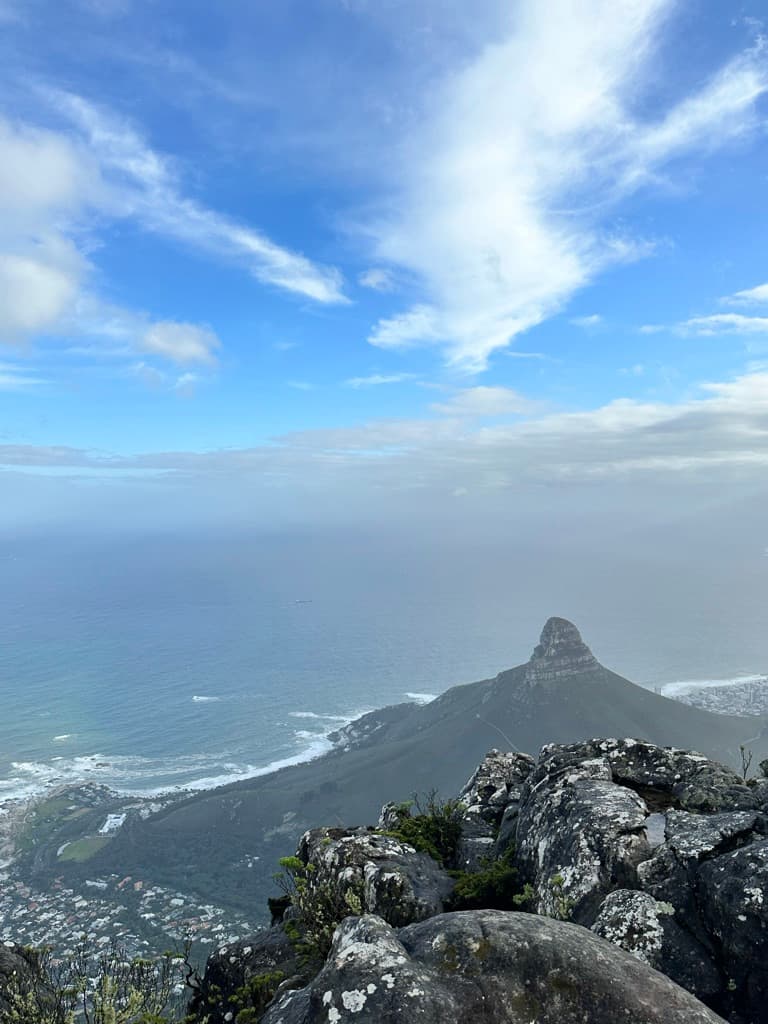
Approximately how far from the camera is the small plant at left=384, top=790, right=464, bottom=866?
44.6 ft

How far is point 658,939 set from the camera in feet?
26.8

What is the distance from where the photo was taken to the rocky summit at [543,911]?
5.30 meters

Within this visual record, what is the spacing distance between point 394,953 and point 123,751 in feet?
513

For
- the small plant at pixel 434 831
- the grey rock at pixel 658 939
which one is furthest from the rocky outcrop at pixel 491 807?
the grey rock at pixel 658 939

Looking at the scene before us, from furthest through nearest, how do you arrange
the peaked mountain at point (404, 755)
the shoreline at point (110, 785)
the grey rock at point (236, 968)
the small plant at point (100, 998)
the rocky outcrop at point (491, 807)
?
the shoreline at point (110, 785) → the peaked mountain at point (404, 755) → the rocky outcrop at point (491, 807) → the grey rock at point (236, 968) → the small plant at point (100, 998)

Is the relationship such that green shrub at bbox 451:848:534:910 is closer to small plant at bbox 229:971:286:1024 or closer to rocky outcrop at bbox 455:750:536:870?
rocky outcrop at bbox 455:750:536:870

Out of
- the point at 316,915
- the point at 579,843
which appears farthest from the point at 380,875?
the point at 579,843

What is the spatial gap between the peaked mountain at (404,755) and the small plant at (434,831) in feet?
265

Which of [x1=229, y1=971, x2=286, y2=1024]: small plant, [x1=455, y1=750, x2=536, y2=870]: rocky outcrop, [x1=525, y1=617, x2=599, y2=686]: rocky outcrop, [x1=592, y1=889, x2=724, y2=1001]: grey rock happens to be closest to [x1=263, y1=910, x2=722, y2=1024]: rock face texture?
[x1=592, y1=889, x2=724, y2=1001]: grey rock

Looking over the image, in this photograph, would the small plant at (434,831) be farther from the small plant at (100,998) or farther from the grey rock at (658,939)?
the small plant at (100,998)

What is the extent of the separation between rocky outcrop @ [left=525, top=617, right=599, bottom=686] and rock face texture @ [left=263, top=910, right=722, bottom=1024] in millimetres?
153594

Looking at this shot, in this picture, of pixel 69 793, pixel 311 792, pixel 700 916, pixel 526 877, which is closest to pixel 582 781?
pixel 526 877

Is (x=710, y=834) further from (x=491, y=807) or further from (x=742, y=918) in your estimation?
(x=491, y=807)

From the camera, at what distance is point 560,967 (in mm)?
5473
